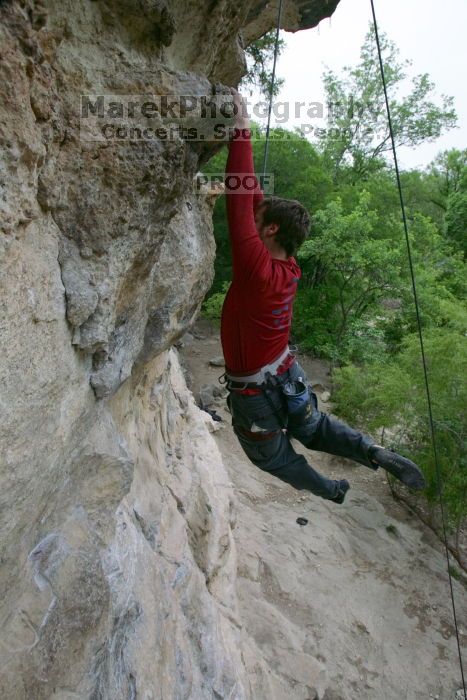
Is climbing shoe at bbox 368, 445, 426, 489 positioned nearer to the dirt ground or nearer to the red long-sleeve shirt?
the red long-sleeve shirt

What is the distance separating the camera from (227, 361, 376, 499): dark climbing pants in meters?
3.40

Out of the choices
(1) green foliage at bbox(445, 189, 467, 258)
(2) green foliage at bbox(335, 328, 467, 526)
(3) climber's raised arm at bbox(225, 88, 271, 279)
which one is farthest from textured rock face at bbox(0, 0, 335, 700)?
(1) green foliage at bbox(445, 189, 467, 258)

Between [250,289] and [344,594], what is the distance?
5.87 metres

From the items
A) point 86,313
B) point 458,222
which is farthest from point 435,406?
point 458,222

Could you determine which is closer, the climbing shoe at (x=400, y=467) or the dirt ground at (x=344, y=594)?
the climbing shoe at (x=400, y=467)

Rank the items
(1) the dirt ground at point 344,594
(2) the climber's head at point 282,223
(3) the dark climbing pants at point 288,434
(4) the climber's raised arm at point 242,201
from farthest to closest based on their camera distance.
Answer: (1) the dirt ground at point 344,594
(3) the dark climbing pants at point 288,434
(2) the climber's head at point 282,223
(4) the climber's raised arm at point 242,201

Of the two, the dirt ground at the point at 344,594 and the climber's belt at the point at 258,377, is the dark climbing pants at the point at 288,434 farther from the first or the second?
the dirt ground at the point at 344,594

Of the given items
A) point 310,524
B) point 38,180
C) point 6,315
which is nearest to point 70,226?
point 38,180

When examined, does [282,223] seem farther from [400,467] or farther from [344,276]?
[344,276]

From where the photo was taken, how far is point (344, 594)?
6.91 m

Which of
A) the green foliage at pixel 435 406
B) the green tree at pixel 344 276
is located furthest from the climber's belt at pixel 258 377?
the green tree at pixel 344 276

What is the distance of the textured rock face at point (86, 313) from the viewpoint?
177cm

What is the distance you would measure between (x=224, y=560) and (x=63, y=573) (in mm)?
3125

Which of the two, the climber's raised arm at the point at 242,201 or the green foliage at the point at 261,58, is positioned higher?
the green foliage at the point at 261,58
